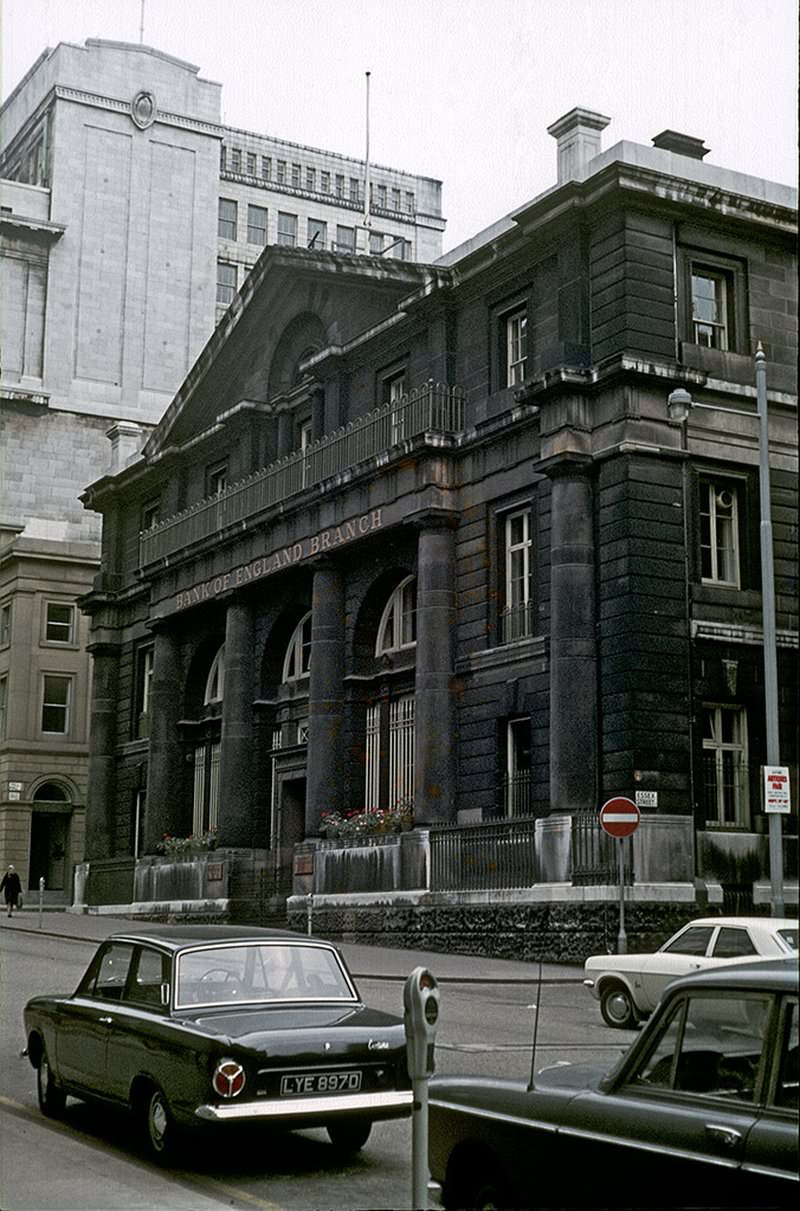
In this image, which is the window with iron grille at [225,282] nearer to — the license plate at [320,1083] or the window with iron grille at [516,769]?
the window with iron grille at [516,769]

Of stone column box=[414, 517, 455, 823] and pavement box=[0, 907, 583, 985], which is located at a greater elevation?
stone column box=[414, 517, 455, 823]

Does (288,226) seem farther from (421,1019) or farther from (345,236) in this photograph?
(421,1019)

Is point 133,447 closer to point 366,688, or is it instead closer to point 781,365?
point 366,688

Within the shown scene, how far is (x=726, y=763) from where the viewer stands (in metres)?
26.8

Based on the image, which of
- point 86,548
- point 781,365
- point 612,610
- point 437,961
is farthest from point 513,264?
point 86,548

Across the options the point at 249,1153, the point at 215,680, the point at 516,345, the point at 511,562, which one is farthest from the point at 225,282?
the point at 249,1153

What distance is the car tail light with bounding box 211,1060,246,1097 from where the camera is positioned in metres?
9.76

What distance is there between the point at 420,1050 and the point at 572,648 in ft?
76.0

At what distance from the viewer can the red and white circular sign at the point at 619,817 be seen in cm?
2167

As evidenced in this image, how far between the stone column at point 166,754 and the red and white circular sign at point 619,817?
2477cm

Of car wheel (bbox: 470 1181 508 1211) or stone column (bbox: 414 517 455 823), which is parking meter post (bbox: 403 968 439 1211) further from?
stone column (bbox: 414 517 455 823)

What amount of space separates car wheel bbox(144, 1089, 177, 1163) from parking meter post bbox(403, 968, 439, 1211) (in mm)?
4449

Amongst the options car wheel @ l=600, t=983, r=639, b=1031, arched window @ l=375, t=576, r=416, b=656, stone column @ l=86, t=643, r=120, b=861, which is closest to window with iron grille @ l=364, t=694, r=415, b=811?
arched window @ l=375, t=576, r=416, b=656

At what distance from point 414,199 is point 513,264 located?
6495 centimetres
